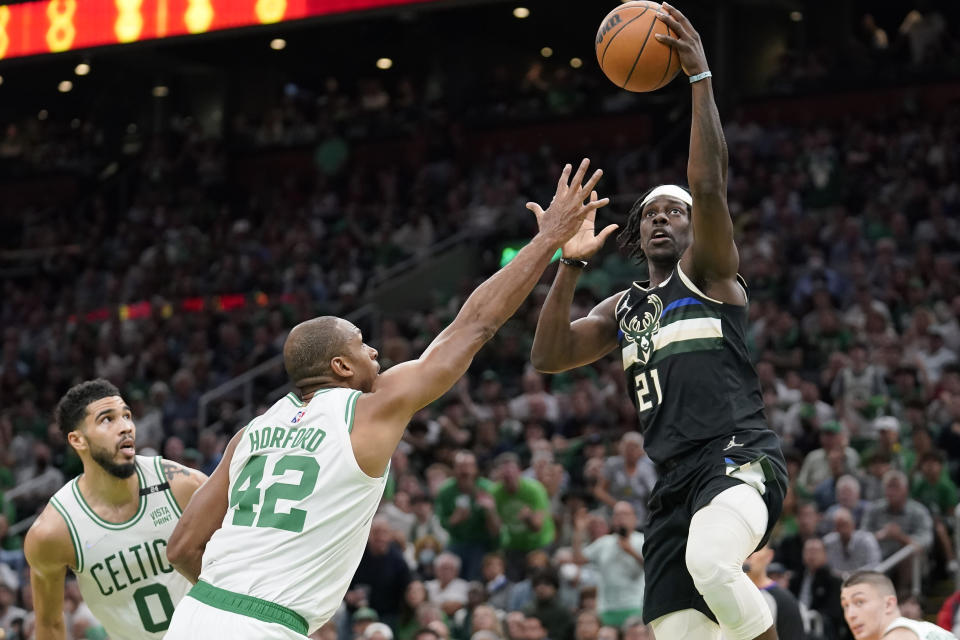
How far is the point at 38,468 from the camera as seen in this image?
52.8ft

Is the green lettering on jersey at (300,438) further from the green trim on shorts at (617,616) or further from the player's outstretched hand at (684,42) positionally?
the green trim on shorts at (617,616)

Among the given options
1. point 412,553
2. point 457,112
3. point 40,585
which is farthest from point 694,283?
point 457,112

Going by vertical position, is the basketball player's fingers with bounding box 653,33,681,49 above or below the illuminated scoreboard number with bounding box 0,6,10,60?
below

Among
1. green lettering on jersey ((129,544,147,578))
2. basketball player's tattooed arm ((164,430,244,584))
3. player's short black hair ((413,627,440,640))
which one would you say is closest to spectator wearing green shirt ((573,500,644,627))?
player's short black hair ((413,627,440,640))

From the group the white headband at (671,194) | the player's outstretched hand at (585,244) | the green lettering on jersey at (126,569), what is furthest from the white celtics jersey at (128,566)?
the white headband at (671,194)

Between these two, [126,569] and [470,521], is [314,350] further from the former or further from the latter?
[470,521]

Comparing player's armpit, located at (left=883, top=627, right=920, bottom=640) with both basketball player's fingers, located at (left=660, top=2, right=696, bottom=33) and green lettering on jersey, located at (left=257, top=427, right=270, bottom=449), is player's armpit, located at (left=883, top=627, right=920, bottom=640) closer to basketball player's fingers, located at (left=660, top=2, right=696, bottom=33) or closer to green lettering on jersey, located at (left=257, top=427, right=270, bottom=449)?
basketball player's fingers, located at (left=660, top=2, right=696, bottom=33)

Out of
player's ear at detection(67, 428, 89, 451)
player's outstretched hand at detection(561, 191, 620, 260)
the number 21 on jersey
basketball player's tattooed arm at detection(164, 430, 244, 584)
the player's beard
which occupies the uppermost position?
player's outstretched hand at detection(561, 191, 620, 260)

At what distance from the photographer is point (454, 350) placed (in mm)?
4832

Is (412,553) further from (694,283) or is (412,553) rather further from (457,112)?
(457,112)

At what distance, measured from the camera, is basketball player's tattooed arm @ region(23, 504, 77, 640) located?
20.4 ft

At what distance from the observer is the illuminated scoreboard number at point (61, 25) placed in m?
16.5

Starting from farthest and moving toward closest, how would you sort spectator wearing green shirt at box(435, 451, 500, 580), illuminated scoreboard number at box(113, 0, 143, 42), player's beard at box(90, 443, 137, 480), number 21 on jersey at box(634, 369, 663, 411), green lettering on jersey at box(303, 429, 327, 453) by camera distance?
illuminated scoreboard number at box(113, 0, 143, 42) → spectator wearing green shirt at box(435, 451, 500, 580) → player's beard at box(90, 443, 137, 480) → number 21 on jersey at box(634, 369, 663, 411) → green lettering on jersey at box(303, 429, 327, 453)

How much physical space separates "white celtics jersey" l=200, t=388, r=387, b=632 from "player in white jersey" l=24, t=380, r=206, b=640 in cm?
183
